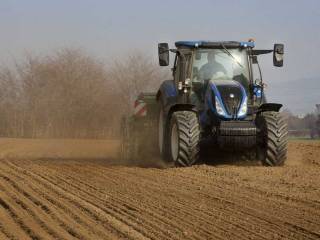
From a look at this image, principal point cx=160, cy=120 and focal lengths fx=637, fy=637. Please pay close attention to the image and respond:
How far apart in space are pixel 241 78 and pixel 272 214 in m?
5.82

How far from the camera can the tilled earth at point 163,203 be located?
5559 millimetres

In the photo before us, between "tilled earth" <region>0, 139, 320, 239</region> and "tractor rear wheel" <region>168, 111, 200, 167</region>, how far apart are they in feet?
1.07

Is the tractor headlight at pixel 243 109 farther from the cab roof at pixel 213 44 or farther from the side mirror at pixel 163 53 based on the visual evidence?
the side mirror at pixel 163 53

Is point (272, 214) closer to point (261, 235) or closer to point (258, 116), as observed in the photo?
point (261, 235)

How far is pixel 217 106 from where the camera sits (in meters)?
10.9

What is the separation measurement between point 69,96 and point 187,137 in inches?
1218

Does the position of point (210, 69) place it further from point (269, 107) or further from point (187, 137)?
point (187, 137)

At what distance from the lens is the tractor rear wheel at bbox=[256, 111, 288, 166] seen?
10844mm

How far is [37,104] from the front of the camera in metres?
40.1

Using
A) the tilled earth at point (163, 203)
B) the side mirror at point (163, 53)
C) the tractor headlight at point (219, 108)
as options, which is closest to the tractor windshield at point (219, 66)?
the side mirror at point (163, 53)

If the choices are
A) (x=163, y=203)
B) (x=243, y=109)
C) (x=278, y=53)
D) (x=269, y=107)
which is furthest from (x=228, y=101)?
(x=163, y=203)

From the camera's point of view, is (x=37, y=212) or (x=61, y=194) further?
(x=61, y=194)

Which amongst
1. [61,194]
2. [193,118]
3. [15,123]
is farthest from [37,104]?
[61,194]

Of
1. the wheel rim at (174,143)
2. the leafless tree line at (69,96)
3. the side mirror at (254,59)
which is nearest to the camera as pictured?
the wheel rim at (174,143)
